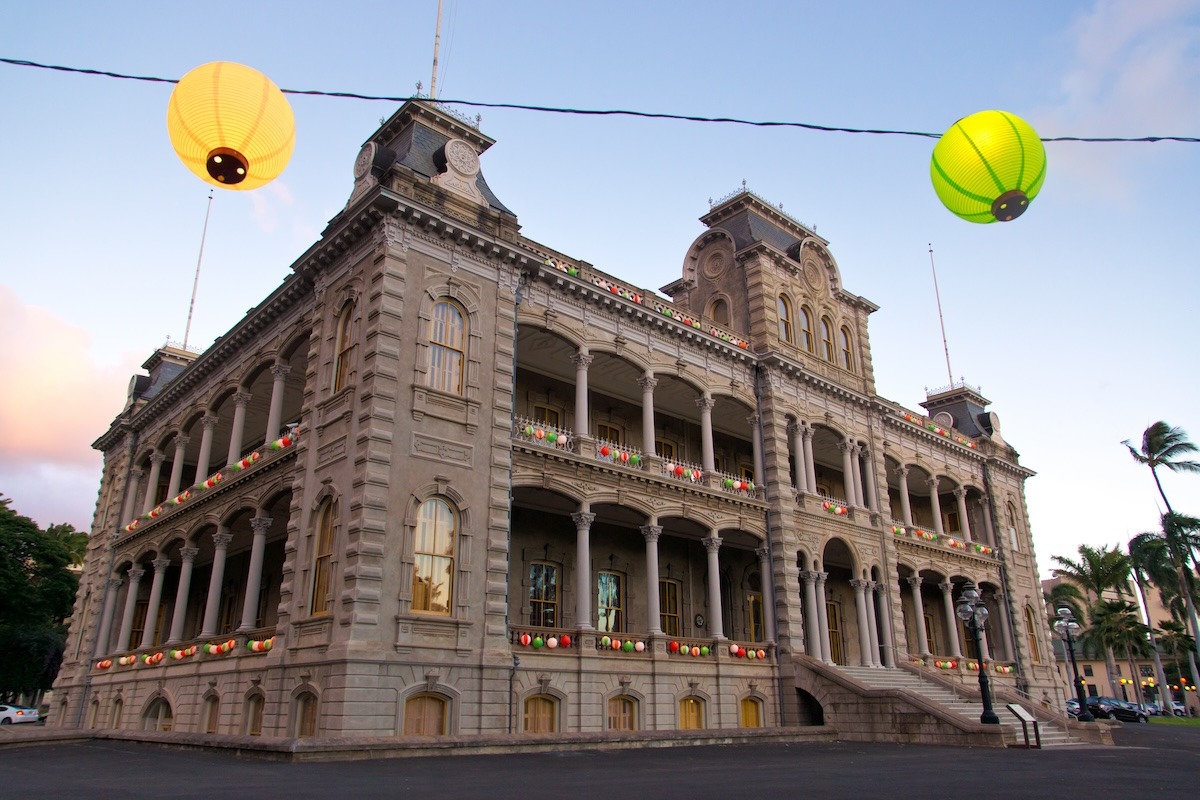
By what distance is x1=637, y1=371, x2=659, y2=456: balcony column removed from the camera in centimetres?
2442

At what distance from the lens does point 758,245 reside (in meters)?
29.4

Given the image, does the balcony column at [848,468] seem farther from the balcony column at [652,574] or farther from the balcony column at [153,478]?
the balcony column at [153,478]

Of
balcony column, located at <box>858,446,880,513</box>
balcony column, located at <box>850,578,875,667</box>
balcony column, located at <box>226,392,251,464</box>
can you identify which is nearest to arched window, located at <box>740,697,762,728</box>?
balcony column, located at <box>850,578,875,667</box>

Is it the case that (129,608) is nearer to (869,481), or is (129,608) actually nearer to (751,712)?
(751,712)

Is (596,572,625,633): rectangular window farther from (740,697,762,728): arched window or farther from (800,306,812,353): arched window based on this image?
(800,306,812,353): arched window

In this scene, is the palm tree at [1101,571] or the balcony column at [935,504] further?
the palm tree at [1101,571]

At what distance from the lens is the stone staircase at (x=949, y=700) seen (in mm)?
21953

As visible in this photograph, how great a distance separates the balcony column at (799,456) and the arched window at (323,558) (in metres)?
15.3

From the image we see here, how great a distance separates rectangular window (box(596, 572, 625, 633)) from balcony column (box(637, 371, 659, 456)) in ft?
13.6

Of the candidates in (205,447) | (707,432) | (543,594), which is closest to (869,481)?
(707,432)

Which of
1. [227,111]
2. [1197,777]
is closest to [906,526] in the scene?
[1197,777]

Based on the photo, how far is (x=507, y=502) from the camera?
19.6 meters

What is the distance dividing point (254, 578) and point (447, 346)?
7795 mm

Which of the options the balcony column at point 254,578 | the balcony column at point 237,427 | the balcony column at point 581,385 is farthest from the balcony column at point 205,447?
the balcony column at point 581,385
